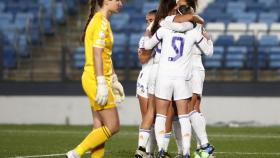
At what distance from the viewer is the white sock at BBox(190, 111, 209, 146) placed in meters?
11.9

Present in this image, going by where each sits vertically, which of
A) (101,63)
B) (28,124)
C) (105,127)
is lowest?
(28,124)

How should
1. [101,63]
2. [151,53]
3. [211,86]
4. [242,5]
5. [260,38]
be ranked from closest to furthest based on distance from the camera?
[101,63] < [151,53] < [211,86] < [260,38] < [242,5]

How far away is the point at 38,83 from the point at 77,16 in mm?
4548

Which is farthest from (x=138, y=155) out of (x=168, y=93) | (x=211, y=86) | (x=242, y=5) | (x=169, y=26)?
(x=242, y=5)

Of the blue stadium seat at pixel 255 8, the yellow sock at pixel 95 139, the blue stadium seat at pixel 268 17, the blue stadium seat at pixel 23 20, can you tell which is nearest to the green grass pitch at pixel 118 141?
the yellow sock at pixel 95 139

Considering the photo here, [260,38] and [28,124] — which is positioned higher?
[260,38]

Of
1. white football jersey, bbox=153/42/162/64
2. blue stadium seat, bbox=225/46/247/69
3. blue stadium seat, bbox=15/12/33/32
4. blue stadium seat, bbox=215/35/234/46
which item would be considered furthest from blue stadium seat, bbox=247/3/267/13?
white football jersey, bbox=153/42/162/64

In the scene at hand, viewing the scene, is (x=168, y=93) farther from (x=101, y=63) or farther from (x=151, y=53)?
(x=101, y=63)

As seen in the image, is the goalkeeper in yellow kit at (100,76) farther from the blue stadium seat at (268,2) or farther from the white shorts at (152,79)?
the blue stadium seat at (268,2)

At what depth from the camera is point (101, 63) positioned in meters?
9.88

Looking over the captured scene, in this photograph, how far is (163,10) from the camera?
11.8 m

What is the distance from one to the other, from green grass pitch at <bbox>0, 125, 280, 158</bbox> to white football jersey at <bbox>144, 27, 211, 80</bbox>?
6.68 feet

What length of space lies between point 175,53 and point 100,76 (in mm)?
1860

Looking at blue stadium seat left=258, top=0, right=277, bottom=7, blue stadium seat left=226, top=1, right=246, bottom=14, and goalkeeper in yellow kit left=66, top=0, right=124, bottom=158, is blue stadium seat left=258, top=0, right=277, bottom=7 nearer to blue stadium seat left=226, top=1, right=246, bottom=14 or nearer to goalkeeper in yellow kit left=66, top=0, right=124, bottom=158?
blue stadium seat left=226, top=1, right=246, bottom=14
